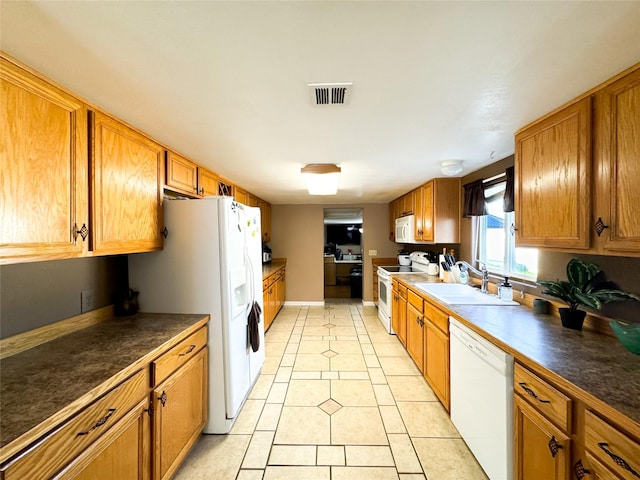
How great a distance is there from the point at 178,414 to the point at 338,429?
1118 mm

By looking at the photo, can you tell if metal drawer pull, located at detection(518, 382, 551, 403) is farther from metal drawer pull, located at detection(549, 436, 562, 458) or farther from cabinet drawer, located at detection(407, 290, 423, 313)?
cabinet drawer, located at detection(407, 290, 423, 313)

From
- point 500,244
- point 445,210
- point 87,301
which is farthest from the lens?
point 445,210

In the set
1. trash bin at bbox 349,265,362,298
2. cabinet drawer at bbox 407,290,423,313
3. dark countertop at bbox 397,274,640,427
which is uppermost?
dark countertop at bbox 397,274,640,427

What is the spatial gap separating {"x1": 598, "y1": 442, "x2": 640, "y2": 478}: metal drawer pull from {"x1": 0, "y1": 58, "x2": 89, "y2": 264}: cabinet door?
225 centimetres

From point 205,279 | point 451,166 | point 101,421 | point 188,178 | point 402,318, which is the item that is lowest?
point 402,318

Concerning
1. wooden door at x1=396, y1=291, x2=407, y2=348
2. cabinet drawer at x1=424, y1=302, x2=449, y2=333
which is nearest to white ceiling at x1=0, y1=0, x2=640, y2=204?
cabinet drawer at x1=424, y1=302, x2=449, y2=333

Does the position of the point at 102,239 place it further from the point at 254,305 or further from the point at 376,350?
the point at 376,350

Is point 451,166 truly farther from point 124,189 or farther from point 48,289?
point 48,289

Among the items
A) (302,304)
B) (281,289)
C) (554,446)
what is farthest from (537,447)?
(302,304)

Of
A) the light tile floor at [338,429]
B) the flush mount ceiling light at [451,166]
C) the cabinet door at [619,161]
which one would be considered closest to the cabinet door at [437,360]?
the light tile floor at [338,429]

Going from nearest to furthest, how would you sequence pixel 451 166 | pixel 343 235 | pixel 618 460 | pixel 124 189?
pixel 618 460, pixel 124 189, pixel 451 166, pixel 343 235

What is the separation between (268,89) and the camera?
117 centimetres

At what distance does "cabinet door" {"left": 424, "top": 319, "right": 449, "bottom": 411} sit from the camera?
1.97 meters

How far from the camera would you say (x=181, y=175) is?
2.14 meters
